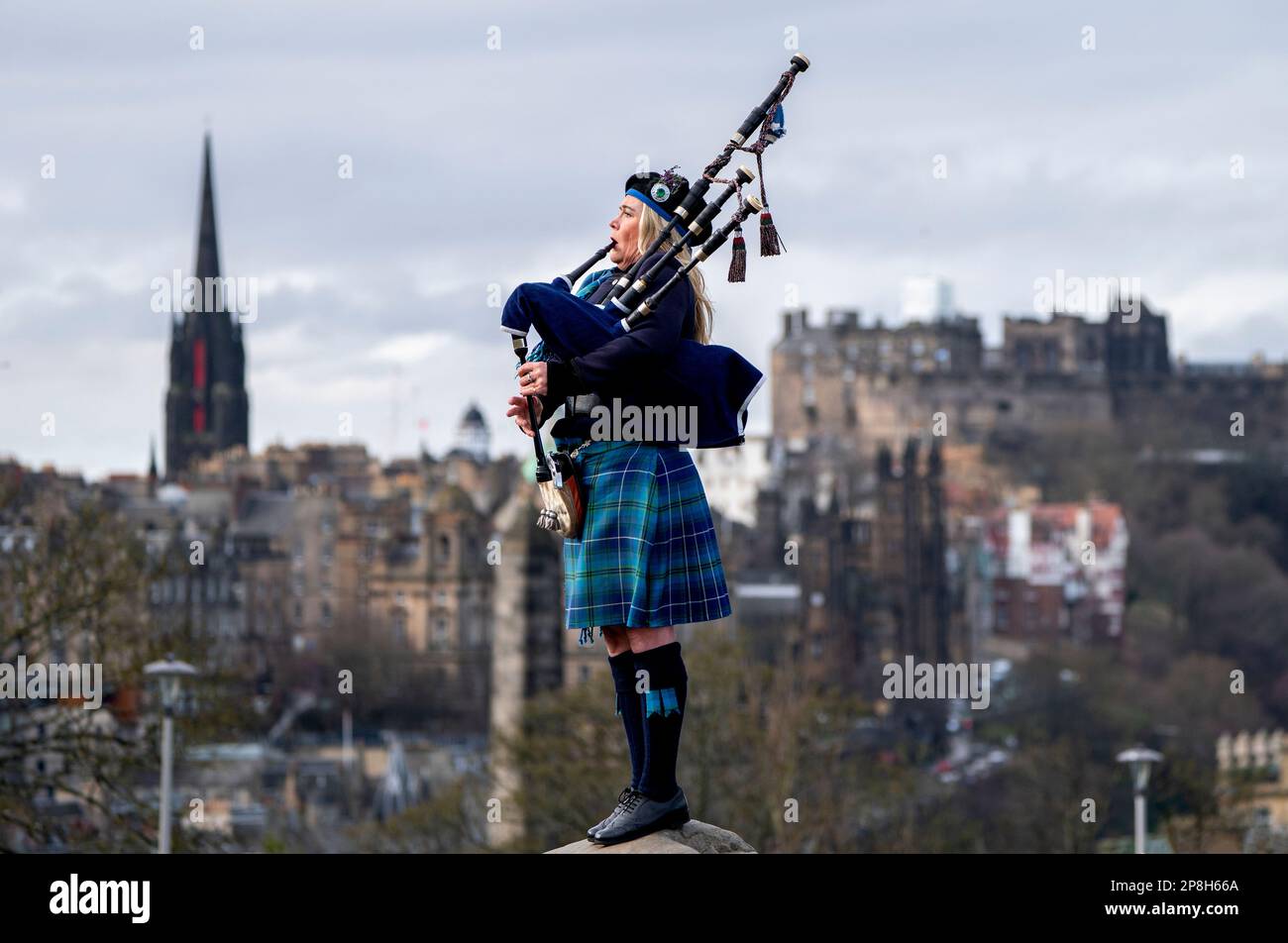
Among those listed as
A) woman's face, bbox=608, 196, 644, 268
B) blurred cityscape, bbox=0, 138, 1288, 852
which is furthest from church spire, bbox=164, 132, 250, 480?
woman's face, bbox=608, 196, 644, 268

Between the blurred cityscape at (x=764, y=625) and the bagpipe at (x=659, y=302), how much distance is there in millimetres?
20836

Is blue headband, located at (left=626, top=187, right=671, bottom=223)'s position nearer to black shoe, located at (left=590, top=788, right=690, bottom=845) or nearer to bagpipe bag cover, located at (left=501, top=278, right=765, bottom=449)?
bagpipe bag cover, located at (left=501, top=278, right=765, bottom=449)

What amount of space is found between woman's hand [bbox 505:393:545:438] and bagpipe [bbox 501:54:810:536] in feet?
0.09

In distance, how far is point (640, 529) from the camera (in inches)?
456

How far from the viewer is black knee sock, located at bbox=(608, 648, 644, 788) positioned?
38.3ft

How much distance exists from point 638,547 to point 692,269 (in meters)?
1.19

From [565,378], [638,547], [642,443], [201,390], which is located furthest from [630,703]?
[201,390]

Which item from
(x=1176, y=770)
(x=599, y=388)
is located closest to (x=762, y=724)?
(x=1176, y=770)

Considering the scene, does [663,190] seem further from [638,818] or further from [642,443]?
[638,818]

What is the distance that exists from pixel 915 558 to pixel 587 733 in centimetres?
9978
